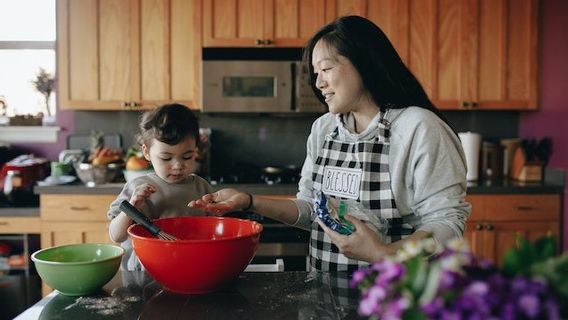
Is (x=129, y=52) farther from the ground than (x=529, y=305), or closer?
farther from the ground

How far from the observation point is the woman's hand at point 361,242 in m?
1.22

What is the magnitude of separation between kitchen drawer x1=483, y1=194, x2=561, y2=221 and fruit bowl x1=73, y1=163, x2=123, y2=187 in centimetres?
215

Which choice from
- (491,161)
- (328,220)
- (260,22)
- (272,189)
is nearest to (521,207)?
(491,161)

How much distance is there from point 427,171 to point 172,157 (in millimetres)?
771

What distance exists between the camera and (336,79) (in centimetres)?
158

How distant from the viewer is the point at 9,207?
→ 3.24 m

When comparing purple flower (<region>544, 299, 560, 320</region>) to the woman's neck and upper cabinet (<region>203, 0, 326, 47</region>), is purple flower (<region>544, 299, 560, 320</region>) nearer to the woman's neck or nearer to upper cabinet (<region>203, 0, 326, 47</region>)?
the woman's neck

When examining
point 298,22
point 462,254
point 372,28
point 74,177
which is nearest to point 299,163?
point 298,22

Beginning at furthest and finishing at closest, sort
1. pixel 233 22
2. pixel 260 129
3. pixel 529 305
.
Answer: pixel 260 129
pixel 233 22
pixel 529 305

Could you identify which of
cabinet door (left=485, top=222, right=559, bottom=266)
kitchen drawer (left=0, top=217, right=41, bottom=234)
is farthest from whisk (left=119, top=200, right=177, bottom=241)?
cabinet door (left=485, top=222, right=559, bottom=266)

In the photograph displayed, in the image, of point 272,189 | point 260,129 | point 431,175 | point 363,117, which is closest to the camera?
point 431,175

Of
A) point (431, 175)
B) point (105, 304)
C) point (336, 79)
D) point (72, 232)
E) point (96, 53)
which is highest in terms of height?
point (96, 53)

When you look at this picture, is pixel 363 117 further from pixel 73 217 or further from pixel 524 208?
pixel 73 217

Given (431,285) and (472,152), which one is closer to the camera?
(431,285)
